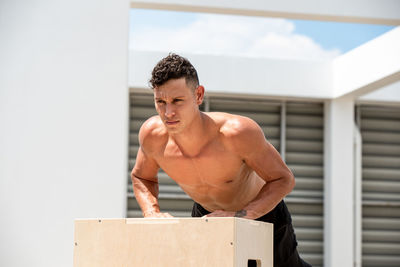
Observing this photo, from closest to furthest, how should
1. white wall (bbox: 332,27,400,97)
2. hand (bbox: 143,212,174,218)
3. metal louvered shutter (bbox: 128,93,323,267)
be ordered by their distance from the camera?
hand (bbox: 143,212,174,218) < white wall (bbox: 332,27,400,97) < metal louvered shutter (bbox: 128,93,323,267)

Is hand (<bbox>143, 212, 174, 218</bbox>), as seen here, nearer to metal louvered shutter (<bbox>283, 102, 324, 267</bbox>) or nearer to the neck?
the neck

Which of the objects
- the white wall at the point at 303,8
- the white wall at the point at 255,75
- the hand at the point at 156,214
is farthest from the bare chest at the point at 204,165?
the white wall at the point at 255,75

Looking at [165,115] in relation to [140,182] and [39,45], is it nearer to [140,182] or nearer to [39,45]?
[140,182]

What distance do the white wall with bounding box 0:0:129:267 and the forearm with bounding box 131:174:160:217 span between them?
214 centimetres

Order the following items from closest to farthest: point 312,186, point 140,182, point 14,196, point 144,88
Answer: point 140,182 < point 14,196 < point 144,88 < point 312,186

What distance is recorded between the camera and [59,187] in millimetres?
5781

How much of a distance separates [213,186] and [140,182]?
377mm

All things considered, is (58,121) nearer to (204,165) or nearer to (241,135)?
(204,165)

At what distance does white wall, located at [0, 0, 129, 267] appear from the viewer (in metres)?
5.76

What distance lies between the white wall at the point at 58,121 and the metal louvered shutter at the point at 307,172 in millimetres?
2844

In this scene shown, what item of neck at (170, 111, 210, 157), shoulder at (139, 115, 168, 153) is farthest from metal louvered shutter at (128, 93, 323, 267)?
neck at (170, 111, 210, 157)

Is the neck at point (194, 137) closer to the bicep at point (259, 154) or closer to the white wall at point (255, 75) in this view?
the bicep at point (259, 154)

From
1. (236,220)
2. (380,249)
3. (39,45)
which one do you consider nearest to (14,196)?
(39,45)

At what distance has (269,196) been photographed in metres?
3.31
